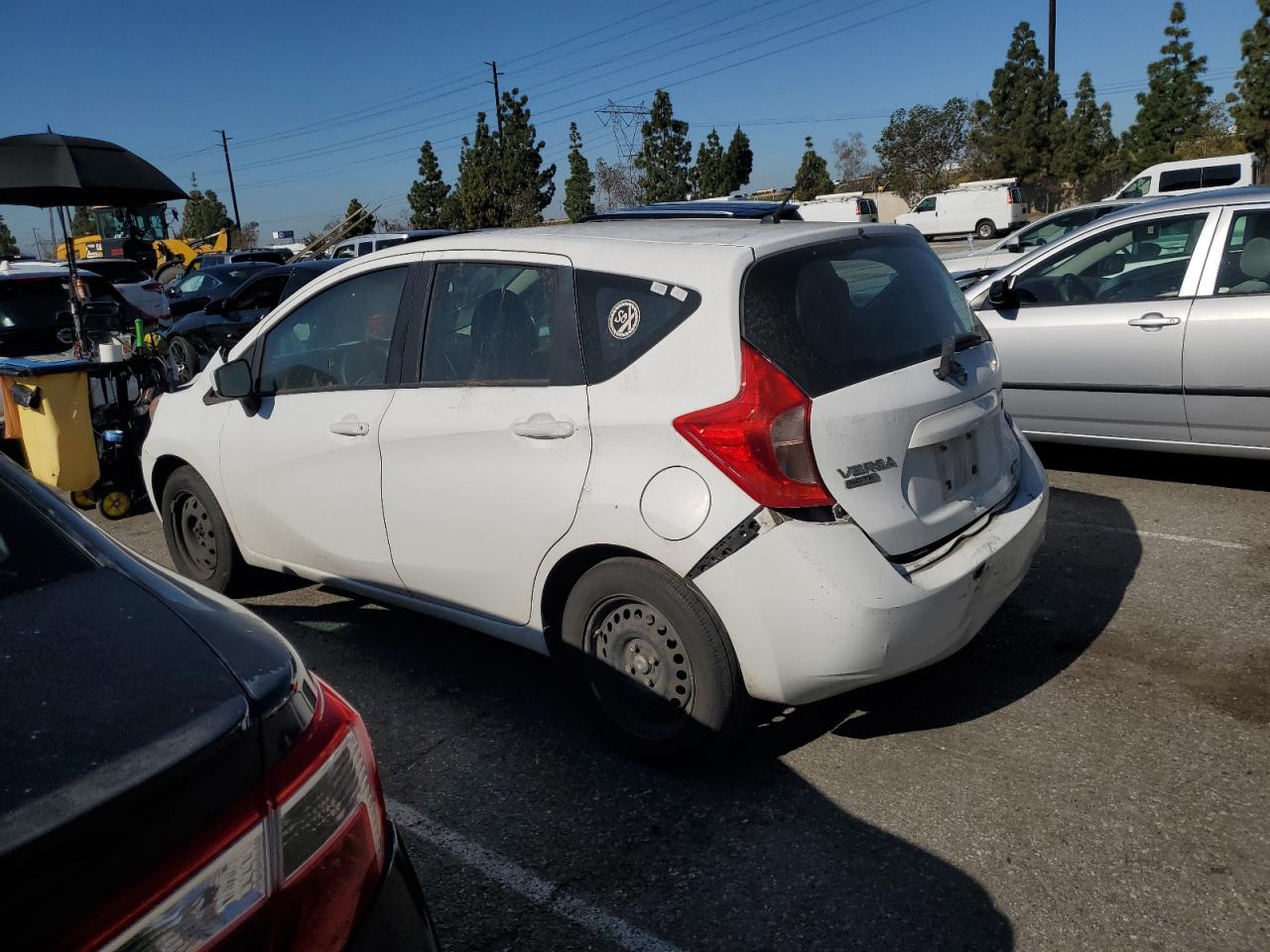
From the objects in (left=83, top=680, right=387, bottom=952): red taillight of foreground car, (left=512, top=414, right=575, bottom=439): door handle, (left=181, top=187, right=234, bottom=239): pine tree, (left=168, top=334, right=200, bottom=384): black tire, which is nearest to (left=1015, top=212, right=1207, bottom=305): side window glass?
(left=512, top=414, right=575, bottom=439): door handle

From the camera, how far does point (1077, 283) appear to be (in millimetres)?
6418

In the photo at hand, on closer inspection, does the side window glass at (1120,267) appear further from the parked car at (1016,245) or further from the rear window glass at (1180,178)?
the rear window glass at (1180,178)

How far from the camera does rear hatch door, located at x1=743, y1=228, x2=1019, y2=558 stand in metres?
2.98

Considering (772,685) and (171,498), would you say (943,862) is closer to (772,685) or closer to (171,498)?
(772,685)

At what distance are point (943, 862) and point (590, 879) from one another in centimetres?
97

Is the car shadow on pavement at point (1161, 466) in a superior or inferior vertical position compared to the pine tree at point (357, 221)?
inferior

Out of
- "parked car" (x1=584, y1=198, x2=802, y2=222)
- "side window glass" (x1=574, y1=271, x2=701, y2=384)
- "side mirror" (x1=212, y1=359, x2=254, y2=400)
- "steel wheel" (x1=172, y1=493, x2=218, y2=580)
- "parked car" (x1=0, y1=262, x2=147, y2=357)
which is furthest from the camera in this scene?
"parked car" (x1=0, y1=262, x2=147, y2=357)

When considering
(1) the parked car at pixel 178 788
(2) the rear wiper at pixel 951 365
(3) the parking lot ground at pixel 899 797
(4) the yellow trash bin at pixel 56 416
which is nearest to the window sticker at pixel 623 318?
(2) the rear wiper at pixel 951 365

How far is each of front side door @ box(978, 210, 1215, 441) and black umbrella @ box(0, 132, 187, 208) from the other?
23.7 ft

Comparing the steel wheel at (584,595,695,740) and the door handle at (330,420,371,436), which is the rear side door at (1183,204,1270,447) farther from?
the door handle at (330,420,371,436)

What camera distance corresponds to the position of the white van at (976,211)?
37.8m

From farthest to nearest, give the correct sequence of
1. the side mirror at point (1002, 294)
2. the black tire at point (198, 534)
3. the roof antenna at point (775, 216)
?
the side mirror at point (1002, 294)
the black tire at point (198, 534)
the roof antenna at point (775, 216)

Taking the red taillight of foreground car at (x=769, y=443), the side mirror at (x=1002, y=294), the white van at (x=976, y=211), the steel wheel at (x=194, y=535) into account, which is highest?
the white van at (x=976, y=211)

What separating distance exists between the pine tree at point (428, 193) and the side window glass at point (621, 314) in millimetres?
51633
